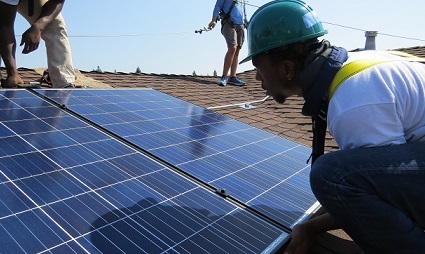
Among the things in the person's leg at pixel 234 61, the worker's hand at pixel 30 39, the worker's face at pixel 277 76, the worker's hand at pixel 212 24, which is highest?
the worker's hand at pixel 212 24

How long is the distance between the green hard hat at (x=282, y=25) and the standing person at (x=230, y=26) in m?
5.81

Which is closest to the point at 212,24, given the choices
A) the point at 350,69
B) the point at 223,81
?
the point at 223,81

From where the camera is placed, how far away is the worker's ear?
2.23m

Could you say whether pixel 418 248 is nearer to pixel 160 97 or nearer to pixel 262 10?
pixel 262 10

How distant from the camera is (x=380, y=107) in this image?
5.77 feet

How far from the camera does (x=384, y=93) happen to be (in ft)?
5.86

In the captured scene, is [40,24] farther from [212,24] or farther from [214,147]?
[212,24]

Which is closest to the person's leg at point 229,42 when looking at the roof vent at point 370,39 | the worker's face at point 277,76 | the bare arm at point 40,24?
the roof vent at point 370,39

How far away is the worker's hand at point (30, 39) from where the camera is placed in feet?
14.3

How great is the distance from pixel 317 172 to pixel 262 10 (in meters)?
0.99

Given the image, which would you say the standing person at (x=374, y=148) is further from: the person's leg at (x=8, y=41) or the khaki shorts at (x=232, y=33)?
the khaki shorts at (x=232, y=33)

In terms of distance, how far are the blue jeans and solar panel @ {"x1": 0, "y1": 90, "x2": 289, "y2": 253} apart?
49cm

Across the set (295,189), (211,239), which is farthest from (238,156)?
(211,239)

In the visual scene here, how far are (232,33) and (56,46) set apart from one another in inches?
158
